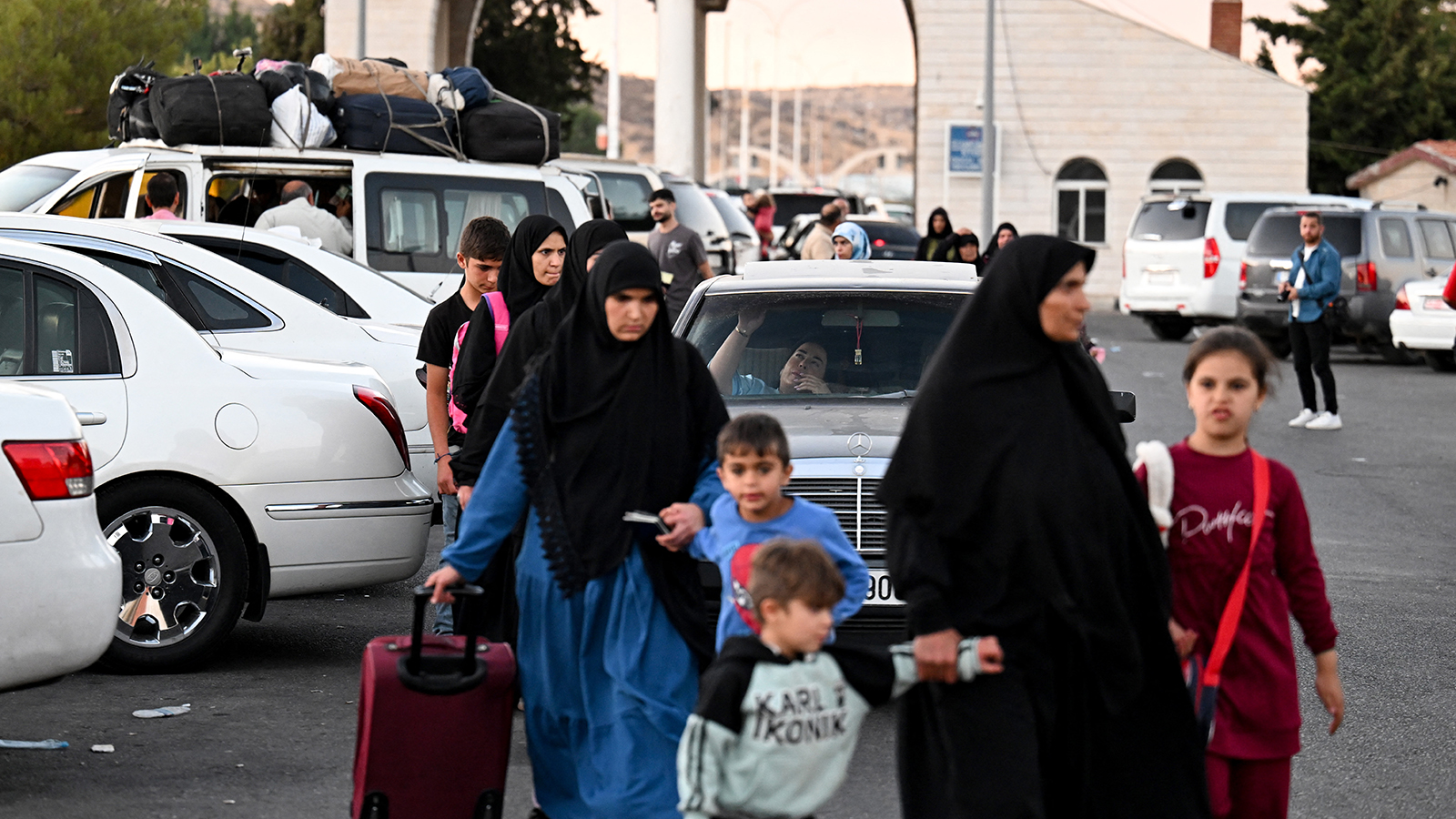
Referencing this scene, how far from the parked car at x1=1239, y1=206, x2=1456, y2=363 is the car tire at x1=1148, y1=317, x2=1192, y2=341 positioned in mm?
4403

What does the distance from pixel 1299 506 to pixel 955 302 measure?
3.60 metres

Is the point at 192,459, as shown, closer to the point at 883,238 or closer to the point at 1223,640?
the point at 1223,640

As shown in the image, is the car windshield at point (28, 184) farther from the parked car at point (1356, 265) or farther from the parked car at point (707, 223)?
the parked car at point (1356, 265)

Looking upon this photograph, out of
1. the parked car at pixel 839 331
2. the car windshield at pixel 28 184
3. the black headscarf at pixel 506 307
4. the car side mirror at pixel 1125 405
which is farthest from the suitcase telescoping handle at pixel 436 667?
the car windshield at pixel 28 184

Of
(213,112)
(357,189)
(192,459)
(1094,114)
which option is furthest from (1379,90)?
(192,459)

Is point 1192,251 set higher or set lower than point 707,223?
lower

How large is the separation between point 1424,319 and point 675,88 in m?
22.1

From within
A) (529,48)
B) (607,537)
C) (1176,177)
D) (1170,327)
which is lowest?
(1170,327)

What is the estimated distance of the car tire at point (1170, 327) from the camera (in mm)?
28094

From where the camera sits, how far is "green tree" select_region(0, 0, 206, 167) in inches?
974

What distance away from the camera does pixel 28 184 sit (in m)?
12.8

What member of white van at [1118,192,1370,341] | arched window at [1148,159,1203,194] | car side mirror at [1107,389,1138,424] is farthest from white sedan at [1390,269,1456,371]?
arched window at [1148,159,1203,194]

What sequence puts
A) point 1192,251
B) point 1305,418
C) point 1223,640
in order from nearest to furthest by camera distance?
point 1223,640 → point 1305,418 → point 1192,251

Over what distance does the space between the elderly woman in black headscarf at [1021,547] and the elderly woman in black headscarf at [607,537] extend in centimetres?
90
